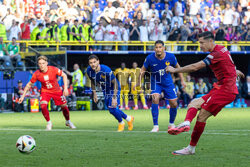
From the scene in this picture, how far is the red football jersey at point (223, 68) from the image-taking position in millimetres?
7789

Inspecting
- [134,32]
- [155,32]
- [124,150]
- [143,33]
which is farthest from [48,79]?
[155,32]

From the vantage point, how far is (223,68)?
26.0ft

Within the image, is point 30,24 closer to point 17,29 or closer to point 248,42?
point 17,29

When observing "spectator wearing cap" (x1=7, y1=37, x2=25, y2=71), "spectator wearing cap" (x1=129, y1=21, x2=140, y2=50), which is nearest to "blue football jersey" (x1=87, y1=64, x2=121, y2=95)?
"spectator wearing cap" (x1=7, y1=37, x2=25, y2=71)

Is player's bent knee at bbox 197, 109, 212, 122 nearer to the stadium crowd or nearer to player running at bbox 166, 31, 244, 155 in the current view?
player running at bbox 166, 31, 244, 155

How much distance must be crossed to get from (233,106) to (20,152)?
19572 millimetres

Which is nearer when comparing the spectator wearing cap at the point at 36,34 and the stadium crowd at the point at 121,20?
the spectator wearing cap at the point at 36,34

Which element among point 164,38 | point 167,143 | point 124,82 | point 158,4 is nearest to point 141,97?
point 124,82

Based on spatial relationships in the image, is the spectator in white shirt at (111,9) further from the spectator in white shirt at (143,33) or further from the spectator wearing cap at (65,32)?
the spectator wearing cap at (65,32)

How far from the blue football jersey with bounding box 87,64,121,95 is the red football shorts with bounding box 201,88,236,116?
4.80m

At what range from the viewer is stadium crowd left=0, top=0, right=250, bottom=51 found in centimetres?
2436

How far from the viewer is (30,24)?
24156mm

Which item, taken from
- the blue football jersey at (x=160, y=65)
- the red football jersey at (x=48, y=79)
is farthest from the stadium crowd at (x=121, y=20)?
the blue football jersey at (x=160, y=65)

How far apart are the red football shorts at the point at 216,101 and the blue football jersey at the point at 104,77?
4799 mm
